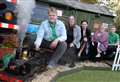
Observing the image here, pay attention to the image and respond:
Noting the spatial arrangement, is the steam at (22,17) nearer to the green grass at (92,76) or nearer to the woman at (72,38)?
the woman at (72,38)

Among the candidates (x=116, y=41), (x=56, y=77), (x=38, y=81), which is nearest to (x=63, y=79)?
(x=56, y=77)

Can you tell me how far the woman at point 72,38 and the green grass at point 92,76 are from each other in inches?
19.1

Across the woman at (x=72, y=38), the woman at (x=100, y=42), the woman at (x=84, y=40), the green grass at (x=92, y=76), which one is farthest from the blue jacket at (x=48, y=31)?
the woman at (x=100, y=42)

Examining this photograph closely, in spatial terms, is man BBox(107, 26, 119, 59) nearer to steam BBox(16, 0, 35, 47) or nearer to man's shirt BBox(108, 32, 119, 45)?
man's shirt BBox(108, 32, 119, 45)

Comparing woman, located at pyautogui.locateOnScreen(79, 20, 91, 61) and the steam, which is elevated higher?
the steam

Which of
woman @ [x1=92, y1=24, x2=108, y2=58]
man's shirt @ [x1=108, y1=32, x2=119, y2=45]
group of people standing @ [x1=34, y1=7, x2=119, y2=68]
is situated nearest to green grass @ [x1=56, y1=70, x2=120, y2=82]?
group of people standing @ [x1=34, y1=7, x2=119, y2=68]

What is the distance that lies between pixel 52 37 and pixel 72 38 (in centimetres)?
161

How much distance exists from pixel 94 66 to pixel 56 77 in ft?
8.14

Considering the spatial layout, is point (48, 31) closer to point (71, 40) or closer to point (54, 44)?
point (54, 44)

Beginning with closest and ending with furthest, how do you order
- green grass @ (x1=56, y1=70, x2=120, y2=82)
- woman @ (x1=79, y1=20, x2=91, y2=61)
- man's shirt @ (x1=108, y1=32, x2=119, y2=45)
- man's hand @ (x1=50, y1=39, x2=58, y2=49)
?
1. man's hand @ (x1=50, y1=39, x2=58, y2=49)
2. green grass @ (x1=56, y1=70, x2=120, y2=82)
3. woman @ (x1=79, y1=20, x2=91, y2=61)
4. man's shirt @ (x1=108, y1=32, x2=119, y2=45)

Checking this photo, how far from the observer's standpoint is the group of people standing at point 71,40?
878 centimetres

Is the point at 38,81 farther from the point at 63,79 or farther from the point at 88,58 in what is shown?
the point at 88,58

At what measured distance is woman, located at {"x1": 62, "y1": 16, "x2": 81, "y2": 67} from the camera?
10.3 m

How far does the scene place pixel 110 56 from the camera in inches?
481
